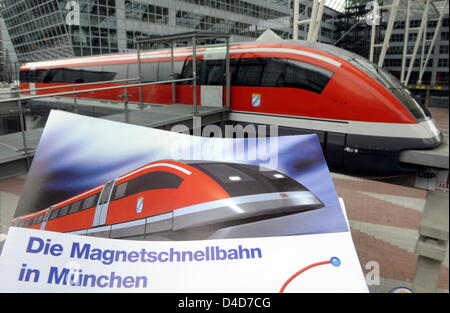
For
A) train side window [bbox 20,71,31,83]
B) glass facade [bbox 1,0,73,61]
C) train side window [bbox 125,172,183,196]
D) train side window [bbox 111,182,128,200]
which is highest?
glass facade [bbox 1,0,73,61]

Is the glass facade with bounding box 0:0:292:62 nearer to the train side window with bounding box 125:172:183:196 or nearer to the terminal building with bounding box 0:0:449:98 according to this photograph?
the terminal building with bounding box 0:0:449:98

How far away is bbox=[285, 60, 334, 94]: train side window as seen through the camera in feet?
13.8

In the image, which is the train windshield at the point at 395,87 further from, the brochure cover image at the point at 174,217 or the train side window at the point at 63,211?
the train side window at the point at 63,211

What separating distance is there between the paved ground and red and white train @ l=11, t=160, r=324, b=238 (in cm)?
162

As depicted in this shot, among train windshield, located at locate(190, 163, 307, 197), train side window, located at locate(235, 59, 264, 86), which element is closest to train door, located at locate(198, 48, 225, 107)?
train side window, located at locate(235, 59, 264, 86)

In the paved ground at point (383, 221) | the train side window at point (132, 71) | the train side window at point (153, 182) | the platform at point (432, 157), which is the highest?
the train side window at point (132, 71)

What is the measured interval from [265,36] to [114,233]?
473 cm

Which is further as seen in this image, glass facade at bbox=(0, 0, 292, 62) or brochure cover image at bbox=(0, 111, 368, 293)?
glass facade at bbox=(0, 0, 292, 62)

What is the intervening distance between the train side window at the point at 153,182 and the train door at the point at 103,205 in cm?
9

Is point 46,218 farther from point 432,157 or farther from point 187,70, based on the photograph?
point 187,70

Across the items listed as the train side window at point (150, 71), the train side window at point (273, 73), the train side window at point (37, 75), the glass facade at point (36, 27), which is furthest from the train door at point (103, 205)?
the train side window at point (37, 75)

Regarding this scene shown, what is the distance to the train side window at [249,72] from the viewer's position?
16.2 ft

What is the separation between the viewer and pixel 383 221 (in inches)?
235

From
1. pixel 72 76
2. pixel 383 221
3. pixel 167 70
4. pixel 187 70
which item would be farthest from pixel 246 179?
pixel 72 76
